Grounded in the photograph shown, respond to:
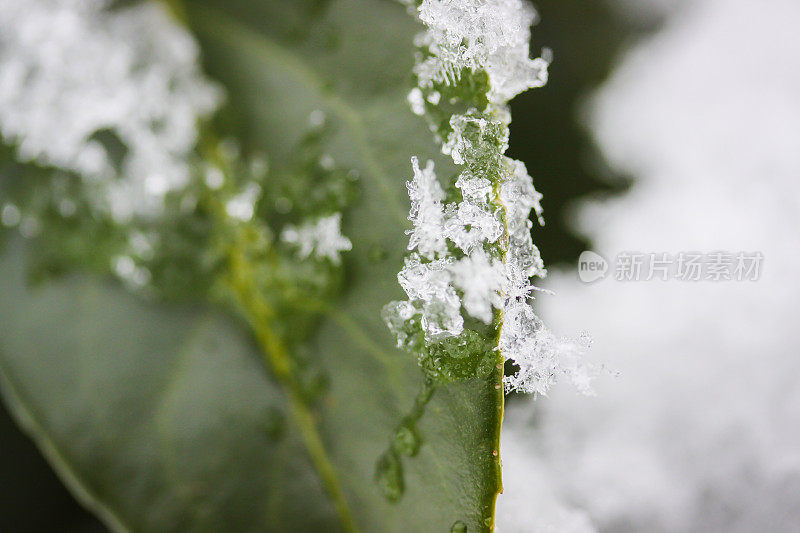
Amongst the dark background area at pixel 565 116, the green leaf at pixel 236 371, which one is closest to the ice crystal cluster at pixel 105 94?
the green leaf at pixel 236 371

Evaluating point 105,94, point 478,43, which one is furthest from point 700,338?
point 105,94

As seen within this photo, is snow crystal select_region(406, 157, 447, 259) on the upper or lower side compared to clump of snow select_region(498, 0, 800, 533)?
lower

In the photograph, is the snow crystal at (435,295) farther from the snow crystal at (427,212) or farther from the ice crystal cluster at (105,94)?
the ice crystal cluster at (105,94)

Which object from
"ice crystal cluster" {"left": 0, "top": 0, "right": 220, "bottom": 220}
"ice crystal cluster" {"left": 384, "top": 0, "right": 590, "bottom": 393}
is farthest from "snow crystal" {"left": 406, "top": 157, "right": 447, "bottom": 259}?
"ice crystal cluster" {"left": 0, "top": 0, "right": 220, "bottom": 220}

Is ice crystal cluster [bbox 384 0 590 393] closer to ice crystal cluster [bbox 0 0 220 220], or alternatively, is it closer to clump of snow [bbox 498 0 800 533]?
clump of snow [bbox 498 0 800 533]

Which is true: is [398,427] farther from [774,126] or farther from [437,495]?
[774,126]

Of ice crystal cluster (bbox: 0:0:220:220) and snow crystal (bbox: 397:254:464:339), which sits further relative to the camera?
ice crystal cluster (bbox: 0:0:220:220)
